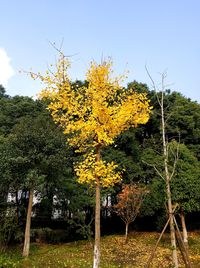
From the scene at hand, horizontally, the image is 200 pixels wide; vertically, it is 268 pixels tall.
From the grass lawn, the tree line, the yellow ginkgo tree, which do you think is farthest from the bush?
the yellow ginkgo tree

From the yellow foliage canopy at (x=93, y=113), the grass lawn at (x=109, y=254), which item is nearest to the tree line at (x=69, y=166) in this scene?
the grass lawn at (x=109, y=254)

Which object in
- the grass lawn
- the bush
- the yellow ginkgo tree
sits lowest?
the grass lawn

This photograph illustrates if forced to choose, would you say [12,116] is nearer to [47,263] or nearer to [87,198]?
[87,198]

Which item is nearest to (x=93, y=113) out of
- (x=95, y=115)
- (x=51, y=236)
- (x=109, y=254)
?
(x=95, y=115)

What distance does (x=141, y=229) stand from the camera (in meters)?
18.9

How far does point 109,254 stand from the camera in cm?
1315

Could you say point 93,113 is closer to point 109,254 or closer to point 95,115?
point 95,115

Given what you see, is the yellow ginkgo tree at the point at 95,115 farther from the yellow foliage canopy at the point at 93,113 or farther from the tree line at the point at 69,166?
the tree line at the point at 69,166

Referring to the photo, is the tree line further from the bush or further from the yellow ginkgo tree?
the yellow ginkgo tree

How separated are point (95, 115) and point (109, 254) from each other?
31.9 feet

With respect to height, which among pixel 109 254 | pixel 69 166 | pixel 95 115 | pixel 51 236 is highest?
pixel 69 166

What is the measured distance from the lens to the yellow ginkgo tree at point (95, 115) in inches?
220

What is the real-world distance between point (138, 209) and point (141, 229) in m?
4.19

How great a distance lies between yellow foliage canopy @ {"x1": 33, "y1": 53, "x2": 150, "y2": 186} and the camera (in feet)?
18.4
